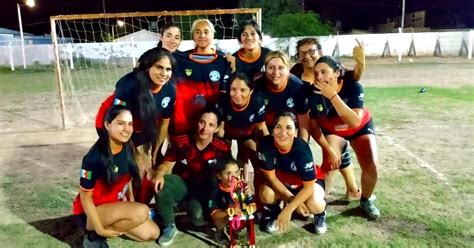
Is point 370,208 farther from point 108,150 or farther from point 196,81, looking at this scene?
point 108,150

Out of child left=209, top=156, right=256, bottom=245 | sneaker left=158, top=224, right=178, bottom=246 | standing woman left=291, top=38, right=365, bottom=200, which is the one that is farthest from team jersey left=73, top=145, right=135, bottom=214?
standing woman left=291, top=38, right=365, bottom=200

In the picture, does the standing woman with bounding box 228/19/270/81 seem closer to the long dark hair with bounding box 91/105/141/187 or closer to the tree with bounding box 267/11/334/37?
the long dark hair with bounding box 91/105/141/187

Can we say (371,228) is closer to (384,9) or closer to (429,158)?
(429,158)

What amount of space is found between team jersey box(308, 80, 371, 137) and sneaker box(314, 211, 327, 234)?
2.28 ft

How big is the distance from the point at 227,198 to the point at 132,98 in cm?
103

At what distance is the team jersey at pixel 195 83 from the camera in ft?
12.4

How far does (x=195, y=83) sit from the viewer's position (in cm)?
380

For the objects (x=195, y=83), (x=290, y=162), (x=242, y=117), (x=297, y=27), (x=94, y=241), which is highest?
(x=297, y=27)

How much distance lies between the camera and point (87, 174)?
2.93m

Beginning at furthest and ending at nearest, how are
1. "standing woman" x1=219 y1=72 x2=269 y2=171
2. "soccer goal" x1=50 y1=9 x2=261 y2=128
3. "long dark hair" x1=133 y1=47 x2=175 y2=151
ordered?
"soccer goal" x1=50 y1=9 x2=261 y2=128
"standing woman" x1=219 y1=72 x2=269 y2=171
"long dark hair" x1=133 y1=47 x2=175 y2=151

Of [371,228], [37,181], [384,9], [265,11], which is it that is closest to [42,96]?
[37,181]

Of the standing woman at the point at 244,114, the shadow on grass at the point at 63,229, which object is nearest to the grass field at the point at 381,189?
the shadow on grass at the point at 63,229

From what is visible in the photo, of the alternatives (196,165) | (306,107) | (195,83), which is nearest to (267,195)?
(196,165)

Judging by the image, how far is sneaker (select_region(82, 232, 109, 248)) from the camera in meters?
3.10
